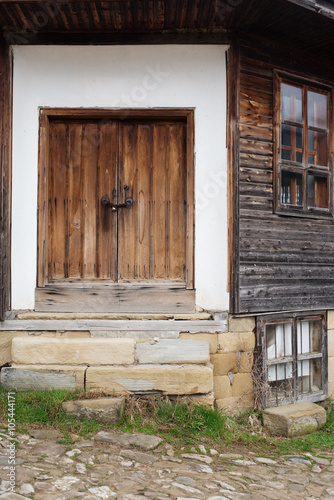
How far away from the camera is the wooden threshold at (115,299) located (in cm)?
486

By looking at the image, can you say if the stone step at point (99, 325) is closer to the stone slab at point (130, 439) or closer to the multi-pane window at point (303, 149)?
the stone slab at point (130, 439)

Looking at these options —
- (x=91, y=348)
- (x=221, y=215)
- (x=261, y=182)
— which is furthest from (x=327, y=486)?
(x=261, y=182)

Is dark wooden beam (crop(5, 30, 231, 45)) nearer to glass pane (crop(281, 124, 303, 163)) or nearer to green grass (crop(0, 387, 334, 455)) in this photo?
glass pane (crop(281, 124, 303, 163))

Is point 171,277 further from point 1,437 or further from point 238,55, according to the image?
point 238,55

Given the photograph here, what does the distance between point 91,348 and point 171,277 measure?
1183 millimetres

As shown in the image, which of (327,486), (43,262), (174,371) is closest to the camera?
(327,486)

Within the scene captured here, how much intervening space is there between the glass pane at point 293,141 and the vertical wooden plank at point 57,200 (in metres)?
2.60

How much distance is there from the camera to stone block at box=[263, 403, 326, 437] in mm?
4461

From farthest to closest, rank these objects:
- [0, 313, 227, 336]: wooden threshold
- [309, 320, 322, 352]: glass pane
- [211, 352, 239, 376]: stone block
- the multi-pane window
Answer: [309, 320, 322, 352]: glass pane, the multi-pane window, [211, 352, 239, 376]: stone block, [0, 313, 227, 336]: wooden threshold

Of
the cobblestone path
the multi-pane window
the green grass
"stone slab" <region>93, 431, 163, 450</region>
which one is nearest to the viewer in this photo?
the cobblestone path

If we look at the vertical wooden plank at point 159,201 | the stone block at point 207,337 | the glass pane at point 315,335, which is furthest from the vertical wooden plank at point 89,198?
the glass pane at point 315,335

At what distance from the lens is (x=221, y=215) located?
4.96 meters

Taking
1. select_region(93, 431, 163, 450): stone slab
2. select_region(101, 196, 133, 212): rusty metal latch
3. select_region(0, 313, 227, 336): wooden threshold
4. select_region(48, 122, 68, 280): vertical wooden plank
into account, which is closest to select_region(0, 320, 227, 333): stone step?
select_region(0, 313, 227, 336): wooden threshold

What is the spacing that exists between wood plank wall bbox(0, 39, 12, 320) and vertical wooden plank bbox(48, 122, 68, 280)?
0.45 metres
